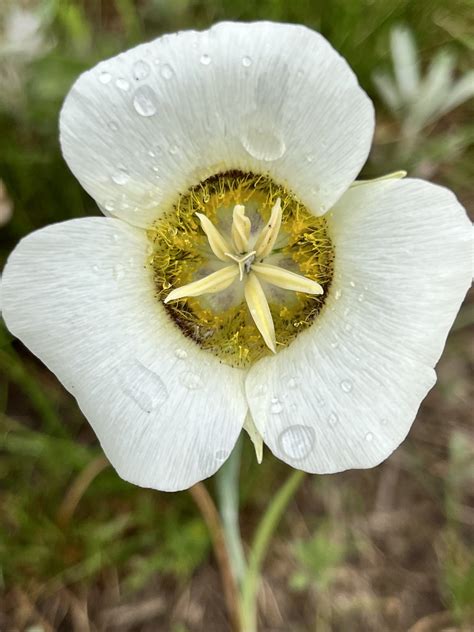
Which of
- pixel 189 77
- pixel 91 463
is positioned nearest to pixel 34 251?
pixel 189 77

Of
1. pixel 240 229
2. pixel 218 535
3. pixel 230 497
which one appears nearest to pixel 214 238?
pixel 240 229

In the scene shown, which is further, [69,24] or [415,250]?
[69,24]

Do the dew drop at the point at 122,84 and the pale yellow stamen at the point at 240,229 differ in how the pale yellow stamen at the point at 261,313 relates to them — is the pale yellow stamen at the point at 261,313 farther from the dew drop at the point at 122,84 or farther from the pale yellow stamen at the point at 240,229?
the dew drop at the point at 122,84

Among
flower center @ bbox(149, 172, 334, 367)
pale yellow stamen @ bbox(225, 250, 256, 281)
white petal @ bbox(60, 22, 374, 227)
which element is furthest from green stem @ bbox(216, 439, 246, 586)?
white petal @ bbox(60, 22, 374, 227)

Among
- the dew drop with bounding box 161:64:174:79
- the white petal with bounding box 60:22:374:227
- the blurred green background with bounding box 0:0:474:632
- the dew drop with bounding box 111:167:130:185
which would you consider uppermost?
the dew drop with bounding box 161:64:174:79

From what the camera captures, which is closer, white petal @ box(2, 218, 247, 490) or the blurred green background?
white petal @ box(2, 218, 247, 490)

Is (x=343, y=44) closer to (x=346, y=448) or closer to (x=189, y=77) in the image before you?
(x=189, y=77)

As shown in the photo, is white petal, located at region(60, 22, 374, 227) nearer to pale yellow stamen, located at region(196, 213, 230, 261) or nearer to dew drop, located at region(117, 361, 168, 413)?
pale yellow stamen, located at region(196, 213, 230, 261)
